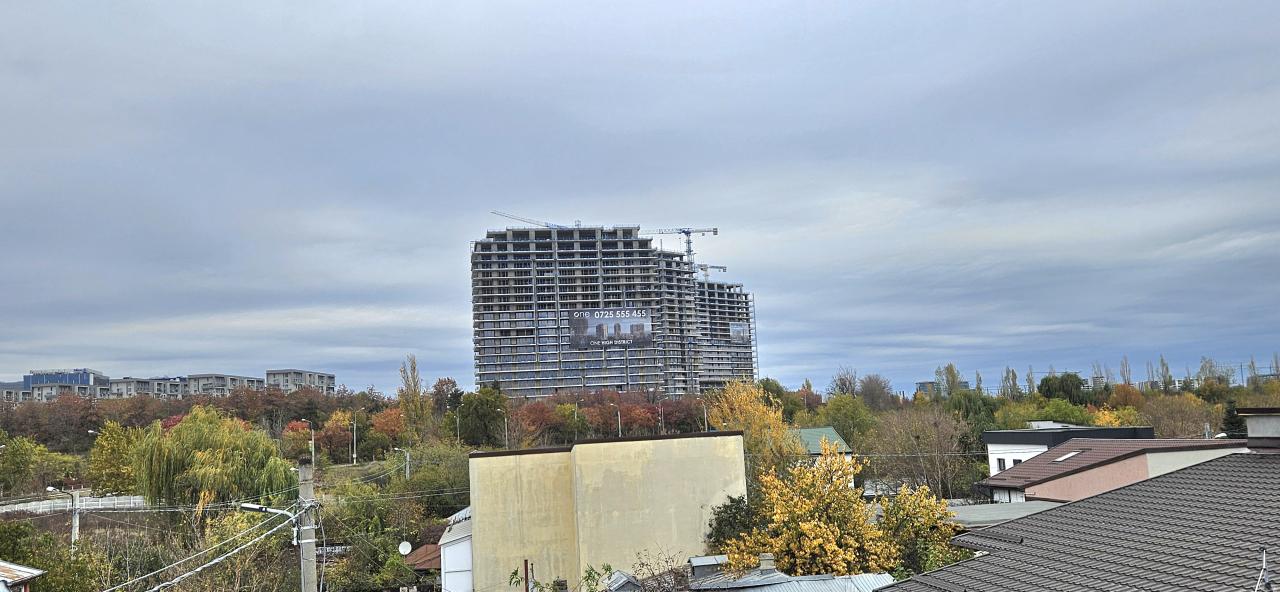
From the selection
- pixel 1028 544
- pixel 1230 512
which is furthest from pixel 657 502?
pixel 1230 512

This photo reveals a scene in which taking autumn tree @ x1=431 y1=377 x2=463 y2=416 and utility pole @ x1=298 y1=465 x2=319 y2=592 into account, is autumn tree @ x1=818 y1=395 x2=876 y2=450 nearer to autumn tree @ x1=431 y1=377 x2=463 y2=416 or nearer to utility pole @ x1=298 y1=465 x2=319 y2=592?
autumn tree @ x1=431 y1=377 x2=463 y2=416

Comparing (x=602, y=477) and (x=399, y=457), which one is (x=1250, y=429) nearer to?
(x=602, y=477)

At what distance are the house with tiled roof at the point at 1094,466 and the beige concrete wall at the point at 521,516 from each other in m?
16.3

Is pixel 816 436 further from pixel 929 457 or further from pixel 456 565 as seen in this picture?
pixel 456 565

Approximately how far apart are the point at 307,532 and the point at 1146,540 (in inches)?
425

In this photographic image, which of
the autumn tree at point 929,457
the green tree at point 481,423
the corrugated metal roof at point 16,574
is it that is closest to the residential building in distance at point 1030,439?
the autumn tree at point 929,457

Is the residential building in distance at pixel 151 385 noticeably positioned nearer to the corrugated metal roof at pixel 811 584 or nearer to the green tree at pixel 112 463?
the green tree at pixel 112 463

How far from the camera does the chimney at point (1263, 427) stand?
1022 cm

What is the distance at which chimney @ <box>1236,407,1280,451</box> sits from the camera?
1022cm

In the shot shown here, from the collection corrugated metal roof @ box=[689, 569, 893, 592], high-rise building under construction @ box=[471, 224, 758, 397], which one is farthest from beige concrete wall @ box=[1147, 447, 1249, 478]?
high-rise building under construction @ box=[471, 224, 758, 397]

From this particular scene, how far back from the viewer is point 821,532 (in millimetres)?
19875

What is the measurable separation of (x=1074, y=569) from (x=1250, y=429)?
4.37m

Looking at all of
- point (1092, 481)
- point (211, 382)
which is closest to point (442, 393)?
point (1092, 481)

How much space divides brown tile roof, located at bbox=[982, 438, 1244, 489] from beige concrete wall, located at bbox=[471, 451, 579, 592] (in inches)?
647
